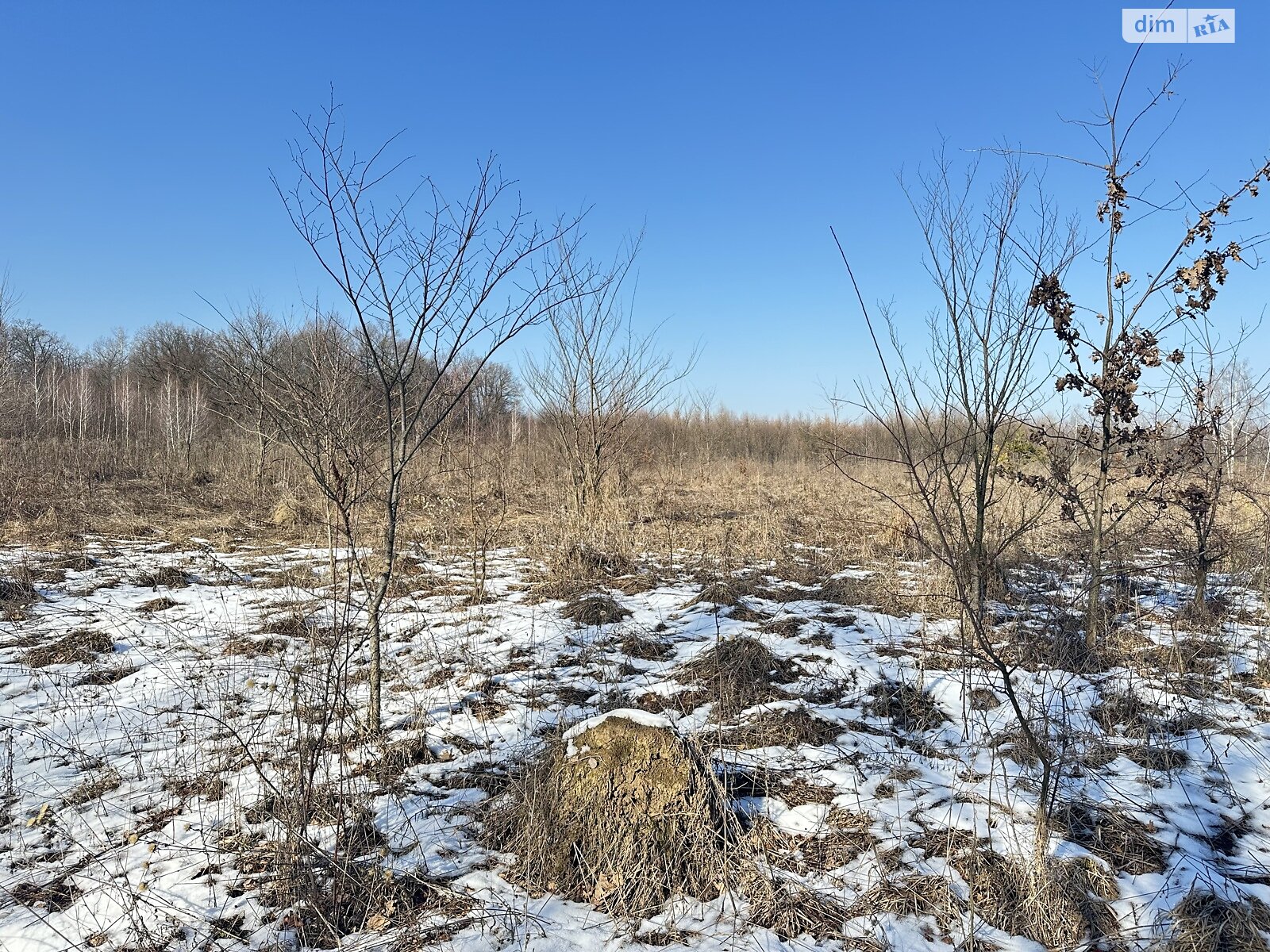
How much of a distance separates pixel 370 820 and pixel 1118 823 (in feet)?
9.79

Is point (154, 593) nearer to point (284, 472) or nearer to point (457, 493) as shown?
point (457, 493)

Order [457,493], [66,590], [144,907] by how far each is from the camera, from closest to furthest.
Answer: [144,907] < [66,590] < [457,493]

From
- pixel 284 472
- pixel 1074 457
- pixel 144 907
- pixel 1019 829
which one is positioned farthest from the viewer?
pixel 284 472

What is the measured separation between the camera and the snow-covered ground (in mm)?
2215

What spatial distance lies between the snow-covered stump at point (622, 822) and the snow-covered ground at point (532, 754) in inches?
3.6

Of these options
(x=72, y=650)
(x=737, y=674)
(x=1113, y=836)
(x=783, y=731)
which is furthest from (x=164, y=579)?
(x=1113, y=836)

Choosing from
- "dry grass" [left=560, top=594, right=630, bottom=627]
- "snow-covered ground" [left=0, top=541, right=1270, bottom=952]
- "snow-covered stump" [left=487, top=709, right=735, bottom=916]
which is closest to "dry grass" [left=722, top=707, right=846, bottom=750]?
"snow-covered ground" [left=0, top=541, right=1270, bottom=952]

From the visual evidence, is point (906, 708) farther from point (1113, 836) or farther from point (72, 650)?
point (72, 650)

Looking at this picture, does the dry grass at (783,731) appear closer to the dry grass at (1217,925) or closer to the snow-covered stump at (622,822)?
the snow-covered stump at (622,822)

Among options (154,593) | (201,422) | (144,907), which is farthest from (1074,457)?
(201,422)

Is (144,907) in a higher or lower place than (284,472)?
lower

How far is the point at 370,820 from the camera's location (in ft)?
8.79

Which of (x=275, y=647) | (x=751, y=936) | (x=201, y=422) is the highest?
(x=201, y=422)

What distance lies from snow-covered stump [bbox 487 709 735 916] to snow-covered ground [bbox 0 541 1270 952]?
0.09 metres
